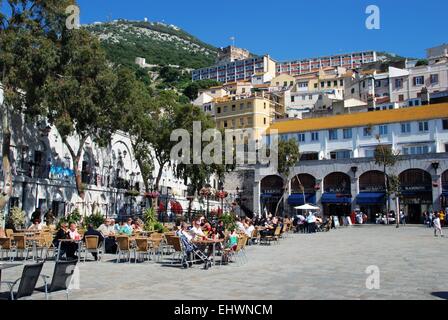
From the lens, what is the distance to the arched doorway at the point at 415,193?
169 feet

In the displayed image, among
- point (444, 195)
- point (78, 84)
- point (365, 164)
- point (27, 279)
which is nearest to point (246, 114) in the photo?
point (365, 164)

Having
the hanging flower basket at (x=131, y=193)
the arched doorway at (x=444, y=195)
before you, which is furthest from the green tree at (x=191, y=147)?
the arched doorway at (x=444, y=195)

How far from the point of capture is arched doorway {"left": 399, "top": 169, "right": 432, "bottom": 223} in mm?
51531

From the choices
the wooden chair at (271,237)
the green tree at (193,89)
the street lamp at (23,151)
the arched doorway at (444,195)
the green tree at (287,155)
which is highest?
the green tree at (193,89)

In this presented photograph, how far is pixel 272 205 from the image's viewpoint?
61.8 m

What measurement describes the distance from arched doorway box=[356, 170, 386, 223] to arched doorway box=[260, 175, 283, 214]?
10650mm

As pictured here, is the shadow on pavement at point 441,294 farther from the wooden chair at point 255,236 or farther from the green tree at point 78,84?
the green tree at point 78,84

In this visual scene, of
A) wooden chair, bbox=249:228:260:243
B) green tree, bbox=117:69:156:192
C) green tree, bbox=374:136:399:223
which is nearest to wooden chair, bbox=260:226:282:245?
wooden chair, bbox=249:228:260:243

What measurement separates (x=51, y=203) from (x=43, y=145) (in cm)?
425

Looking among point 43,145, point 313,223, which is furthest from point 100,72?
point 313,223

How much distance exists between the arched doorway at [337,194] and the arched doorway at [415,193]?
6.11 metres

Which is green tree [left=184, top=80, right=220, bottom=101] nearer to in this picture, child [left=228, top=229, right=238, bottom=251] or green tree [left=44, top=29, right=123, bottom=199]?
green tree [left=44, top=29, right=123, bottom=199]

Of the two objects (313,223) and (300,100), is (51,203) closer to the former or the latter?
(313,223)

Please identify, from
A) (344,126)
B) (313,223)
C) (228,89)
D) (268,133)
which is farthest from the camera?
(228,89)
